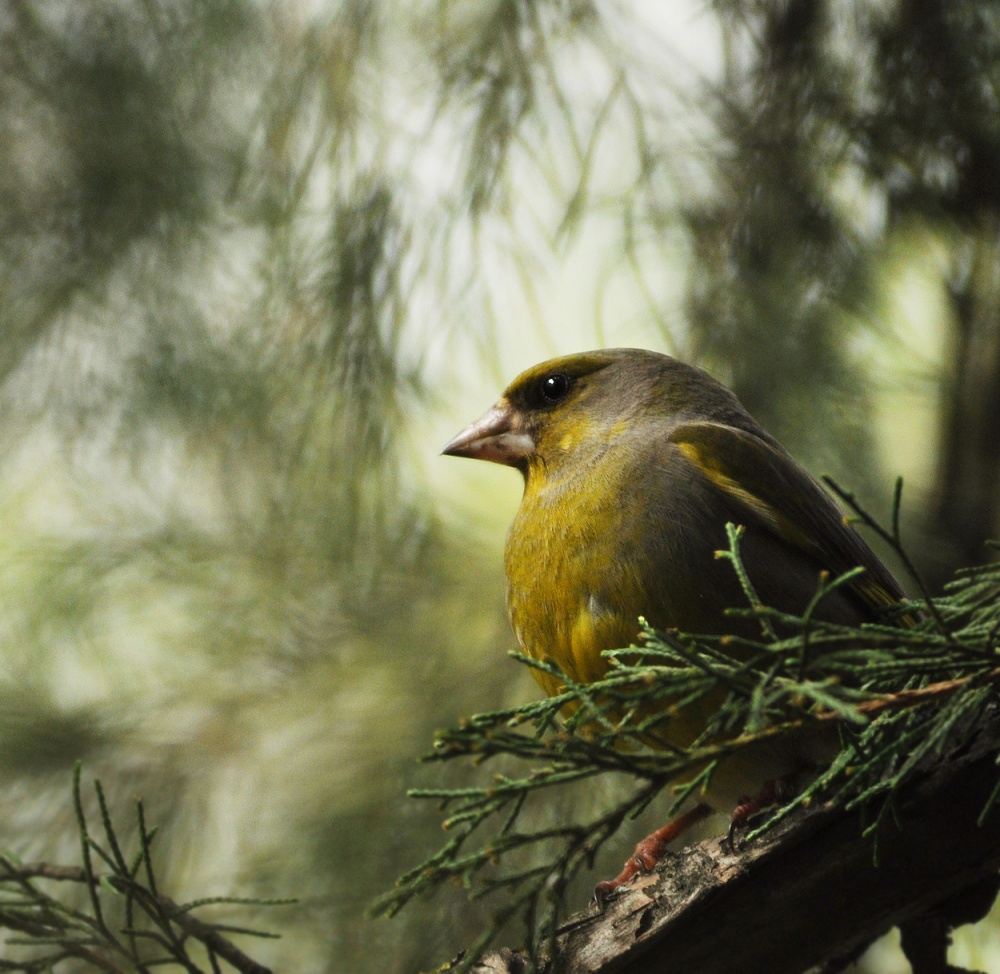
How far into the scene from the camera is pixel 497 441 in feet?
10.4

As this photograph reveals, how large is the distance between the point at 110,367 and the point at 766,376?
233 cm

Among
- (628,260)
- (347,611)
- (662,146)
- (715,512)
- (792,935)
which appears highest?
(662,146)

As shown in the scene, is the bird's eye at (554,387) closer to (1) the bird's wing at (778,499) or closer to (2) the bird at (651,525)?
(2) the bird at (651,525)

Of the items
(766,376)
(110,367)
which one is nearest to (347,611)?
(110,367)

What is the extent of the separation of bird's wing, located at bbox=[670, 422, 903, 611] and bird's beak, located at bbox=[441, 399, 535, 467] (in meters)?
0.46

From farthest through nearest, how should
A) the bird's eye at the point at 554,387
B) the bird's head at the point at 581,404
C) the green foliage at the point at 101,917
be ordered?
the bird's eye at the point at 554,387
the bird's head at the point at 581,404
the green foliage at the point at 101,917

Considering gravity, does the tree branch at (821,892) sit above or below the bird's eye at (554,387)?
below

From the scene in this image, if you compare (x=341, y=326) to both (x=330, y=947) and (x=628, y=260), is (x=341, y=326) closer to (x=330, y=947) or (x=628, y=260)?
(x=628, y=260)

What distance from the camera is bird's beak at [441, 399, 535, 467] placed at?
3.14 m

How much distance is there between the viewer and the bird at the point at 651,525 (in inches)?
95.8

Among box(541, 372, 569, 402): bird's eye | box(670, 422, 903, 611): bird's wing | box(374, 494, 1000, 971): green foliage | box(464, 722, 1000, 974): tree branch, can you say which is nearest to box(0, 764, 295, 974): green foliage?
box(374, 494, 1000, 971): green foliage

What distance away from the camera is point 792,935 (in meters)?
2.02

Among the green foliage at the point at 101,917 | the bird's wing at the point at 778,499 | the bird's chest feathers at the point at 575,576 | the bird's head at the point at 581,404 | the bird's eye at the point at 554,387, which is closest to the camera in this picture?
the green foliage at the point at 101,917

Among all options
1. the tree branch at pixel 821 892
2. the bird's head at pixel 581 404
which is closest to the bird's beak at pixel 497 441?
the bird's head at pixel 581 404
